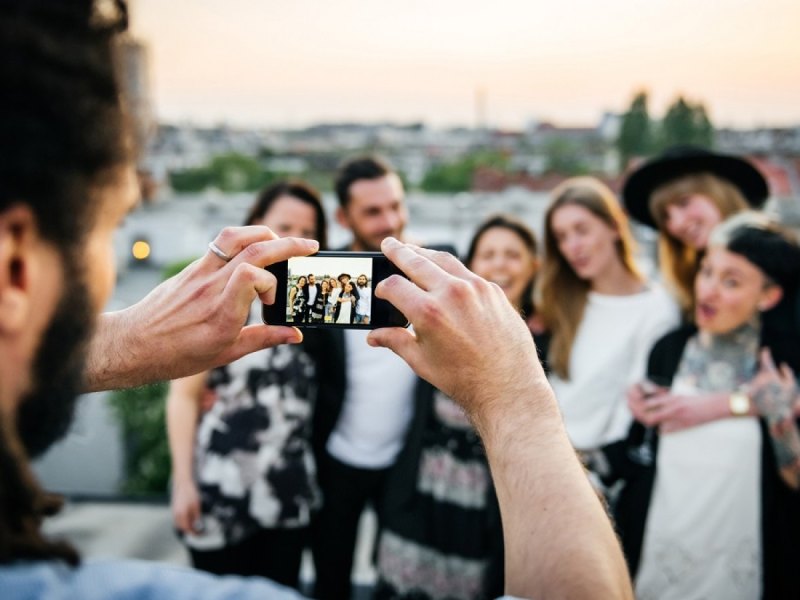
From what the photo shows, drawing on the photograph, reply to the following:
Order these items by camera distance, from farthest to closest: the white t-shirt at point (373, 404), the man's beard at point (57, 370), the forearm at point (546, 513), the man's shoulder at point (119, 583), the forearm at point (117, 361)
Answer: the white t-shirt at point (373, 404) → the forearm at point (117, 361) → the forearm at point (546, 513) → the man's beard at point (57, 370) → the man's shoulder at point (119, 583)

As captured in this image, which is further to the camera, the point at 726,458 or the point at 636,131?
the point at 636,131

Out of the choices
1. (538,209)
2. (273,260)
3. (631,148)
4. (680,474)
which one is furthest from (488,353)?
(631,148)

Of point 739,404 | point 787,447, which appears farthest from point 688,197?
point 787,447

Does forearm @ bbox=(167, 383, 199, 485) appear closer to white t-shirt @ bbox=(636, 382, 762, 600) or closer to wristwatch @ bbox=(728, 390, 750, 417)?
white t-shirt @ bbox=(636, 382, 762, 600)

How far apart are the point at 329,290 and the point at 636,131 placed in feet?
139

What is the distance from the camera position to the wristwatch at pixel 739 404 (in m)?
2.23

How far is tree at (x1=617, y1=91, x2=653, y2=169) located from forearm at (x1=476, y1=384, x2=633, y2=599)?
4182 cm

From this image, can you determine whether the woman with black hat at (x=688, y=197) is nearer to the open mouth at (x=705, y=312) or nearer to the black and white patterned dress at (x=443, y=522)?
the open mouth at (x=705, y=312)

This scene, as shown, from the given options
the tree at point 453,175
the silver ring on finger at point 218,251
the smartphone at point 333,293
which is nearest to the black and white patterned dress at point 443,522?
the smartphone at point 333,293

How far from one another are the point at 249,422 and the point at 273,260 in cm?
137

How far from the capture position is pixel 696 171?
10.5 feet

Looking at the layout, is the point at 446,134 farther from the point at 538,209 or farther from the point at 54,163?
the point at 54,163

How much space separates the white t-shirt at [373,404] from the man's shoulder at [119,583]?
2125mm

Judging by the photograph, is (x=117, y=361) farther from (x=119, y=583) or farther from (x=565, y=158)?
(x=565, y=158)
